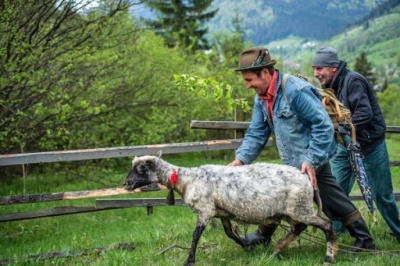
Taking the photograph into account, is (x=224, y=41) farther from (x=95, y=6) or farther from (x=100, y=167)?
(x=95, y=6)

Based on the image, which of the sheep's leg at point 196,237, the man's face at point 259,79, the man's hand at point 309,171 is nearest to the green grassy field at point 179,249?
the sheep's leg at point 196,237

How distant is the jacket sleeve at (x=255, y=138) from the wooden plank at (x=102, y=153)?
6.28 ft

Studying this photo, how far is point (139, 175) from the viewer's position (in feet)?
15.7

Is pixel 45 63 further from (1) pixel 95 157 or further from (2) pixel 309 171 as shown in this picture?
(2) pixel 309 171

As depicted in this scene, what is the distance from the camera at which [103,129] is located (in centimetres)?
1365

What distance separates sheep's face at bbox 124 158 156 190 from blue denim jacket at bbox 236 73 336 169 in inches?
50.2

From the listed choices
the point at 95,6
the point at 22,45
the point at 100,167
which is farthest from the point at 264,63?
the point at 100,167

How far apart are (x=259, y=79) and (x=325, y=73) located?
4.23ft

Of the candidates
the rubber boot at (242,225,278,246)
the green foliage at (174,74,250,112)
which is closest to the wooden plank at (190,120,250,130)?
the green foliage at (174,74,250,112)

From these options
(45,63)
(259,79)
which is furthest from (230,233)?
(45,63)

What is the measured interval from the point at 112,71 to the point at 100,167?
2858 mm

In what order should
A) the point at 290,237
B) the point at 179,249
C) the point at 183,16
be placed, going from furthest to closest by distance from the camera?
the point at 183,16, the point at 179,249, the point at 290,237

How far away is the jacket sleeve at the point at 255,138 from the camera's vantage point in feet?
17.1

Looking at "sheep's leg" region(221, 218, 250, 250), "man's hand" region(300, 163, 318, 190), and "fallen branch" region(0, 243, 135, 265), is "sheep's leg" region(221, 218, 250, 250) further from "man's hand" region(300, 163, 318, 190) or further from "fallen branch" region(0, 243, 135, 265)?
"fallen branch" region(0, 243, 135, 265)
